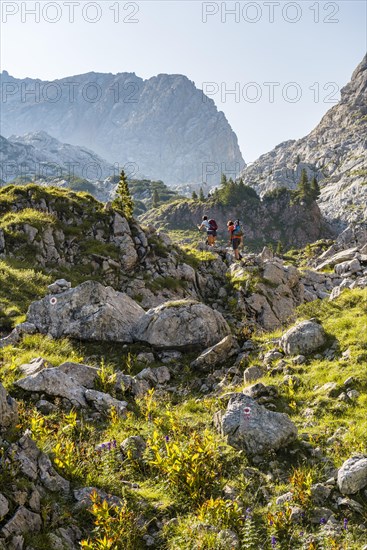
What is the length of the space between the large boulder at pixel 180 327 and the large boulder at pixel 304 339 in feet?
10.2

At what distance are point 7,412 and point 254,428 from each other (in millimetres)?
5043

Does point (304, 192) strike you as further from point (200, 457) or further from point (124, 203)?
point (200, 457)

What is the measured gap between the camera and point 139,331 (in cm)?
1505

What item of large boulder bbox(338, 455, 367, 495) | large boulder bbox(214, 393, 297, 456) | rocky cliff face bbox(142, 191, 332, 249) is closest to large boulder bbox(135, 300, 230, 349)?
large boulder bbox(214, 393, 297, 456)

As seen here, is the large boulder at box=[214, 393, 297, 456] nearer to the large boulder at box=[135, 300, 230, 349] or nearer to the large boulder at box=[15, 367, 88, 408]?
the large boulder at box=[15, 367, 88, 408]

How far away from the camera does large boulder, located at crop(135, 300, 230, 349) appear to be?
47.8ft

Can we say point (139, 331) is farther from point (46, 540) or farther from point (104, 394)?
point (46, 540)

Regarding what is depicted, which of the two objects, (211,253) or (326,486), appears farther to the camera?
(211,253)

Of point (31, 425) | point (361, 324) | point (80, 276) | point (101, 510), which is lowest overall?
point (101, 510)

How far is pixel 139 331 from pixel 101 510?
899 centimetres

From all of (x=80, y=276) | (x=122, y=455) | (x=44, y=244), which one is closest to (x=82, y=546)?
(x=122, y=455)

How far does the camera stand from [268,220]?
Result: 162625 mm

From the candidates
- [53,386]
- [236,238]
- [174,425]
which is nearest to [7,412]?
[53,386]

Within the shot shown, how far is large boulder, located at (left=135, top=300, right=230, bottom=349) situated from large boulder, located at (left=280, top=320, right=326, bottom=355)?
3098 millimetres
